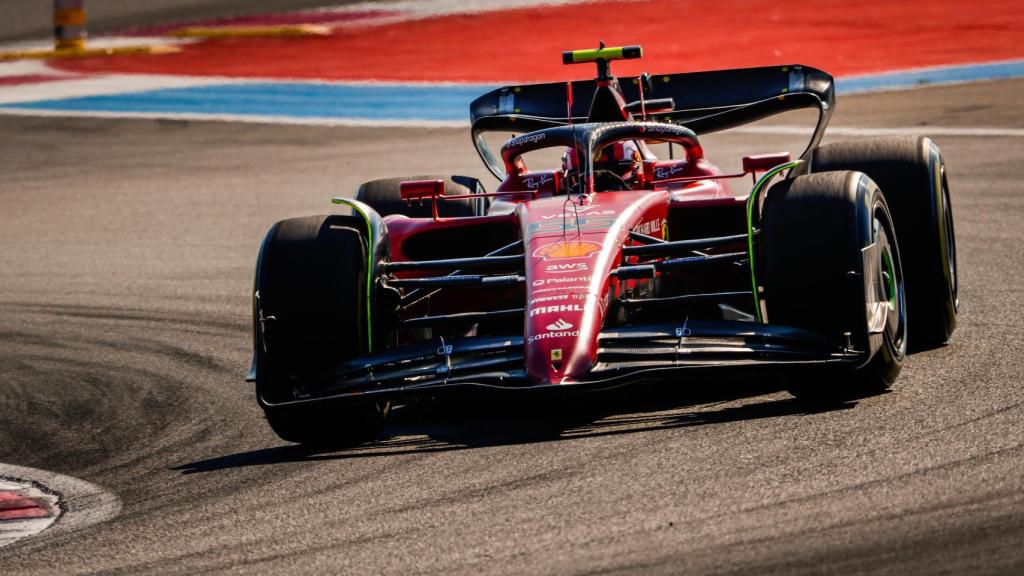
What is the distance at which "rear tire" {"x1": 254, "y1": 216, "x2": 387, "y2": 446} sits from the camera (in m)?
6.91

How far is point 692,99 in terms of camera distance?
10344mm

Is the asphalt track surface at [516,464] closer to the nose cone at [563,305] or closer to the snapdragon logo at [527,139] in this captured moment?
the nose cone at [563,305]

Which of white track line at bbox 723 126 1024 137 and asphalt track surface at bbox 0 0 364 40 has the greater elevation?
asphalt track surface at bbox 0 0 364 40

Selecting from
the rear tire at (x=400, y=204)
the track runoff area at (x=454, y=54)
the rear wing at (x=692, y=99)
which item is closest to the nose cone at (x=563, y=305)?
the rear tire at (x=400, y=204)

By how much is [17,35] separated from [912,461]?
27.4 m

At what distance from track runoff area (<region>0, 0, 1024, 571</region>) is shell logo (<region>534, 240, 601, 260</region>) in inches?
390

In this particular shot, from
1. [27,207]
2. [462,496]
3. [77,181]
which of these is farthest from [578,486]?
[77,181]

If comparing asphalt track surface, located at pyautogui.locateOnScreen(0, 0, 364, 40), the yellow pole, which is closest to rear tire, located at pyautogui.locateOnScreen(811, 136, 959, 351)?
the yellow pole

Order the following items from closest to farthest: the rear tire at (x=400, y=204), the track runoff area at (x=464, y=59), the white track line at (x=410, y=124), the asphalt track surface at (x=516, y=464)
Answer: the asphalt track surface at (x=516, y=464)
the rear tire at (x=400, y=204)
the white track line at (x=410, y=124)
the track runoff area at (x=464, y=59)

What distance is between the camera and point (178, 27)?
98.6 feet

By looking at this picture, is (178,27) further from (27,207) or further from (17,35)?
(27,207)

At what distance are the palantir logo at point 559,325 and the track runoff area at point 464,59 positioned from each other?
1054 cm

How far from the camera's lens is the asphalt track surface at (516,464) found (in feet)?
16.4

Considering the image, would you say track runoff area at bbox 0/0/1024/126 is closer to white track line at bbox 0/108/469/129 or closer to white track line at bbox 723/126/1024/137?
white track line at bbox 0/108/469/129
